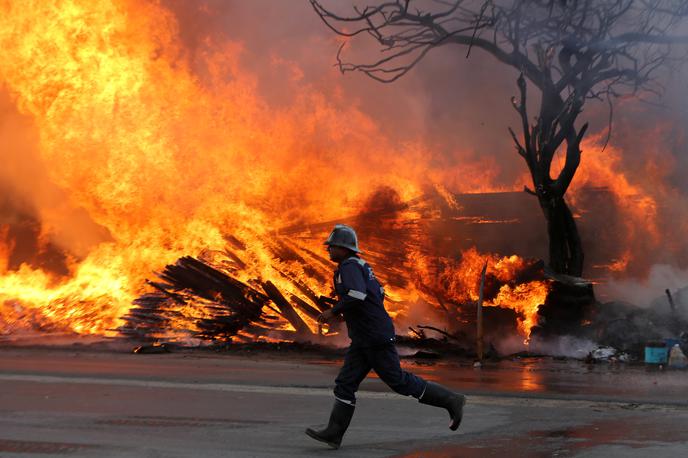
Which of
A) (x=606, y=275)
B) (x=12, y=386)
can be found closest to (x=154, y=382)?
(x=12, y=386)

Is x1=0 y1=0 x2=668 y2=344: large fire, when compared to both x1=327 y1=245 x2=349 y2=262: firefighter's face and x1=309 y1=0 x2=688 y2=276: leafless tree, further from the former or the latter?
x1=327 y1=245 x2=349 y2=262: firefighter's face

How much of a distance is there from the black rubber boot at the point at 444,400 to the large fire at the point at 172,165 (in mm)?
9684

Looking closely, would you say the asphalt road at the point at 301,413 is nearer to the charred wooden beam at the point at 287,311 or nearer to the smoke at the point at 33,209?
the charred wooden beam at the point at 287,311

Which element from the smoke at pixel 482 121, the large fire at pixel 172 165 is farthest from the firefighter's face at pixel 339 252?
the smoke at pixel 482 121

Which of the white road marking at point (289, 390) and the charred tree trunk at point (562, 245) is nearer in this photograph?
the white road marking at point (289, 390)

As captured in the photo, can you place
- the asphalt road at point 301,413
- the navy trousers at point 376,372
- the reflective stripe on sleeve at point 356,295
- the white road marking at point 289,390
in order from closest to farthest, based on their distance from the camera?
the asphalt road at point 301,413 → the reflective stripe on sleeve at point 356,295 → the navy trousers at point 376,372 → the white road marking at point 289,390

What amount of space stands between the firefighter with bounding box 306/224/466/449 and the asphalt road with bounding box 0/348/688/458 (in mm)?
330

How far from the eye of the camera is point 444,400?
23.4ft

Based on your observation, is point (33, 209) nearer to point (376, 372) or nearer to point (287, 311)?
point (287, 311)

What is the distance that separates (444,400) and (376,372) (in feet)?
1.81

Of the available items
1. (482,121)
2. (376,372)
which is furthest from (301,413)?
(482,121)

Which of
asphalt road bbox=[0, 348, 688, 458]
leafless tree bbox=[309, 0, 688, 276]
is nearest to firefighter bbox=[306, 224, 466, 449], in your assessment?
asphalt road bbox=[0, 348, 688, 458]

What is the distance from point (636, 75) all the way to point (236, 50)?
7.76 metres

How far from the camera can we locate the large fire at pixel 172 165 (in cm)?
1739
